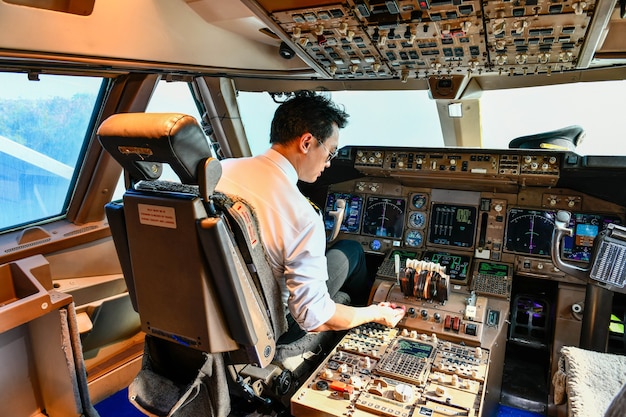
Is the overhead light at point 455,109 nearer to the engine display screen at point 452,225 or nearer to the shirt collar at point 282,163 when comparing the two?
the engine display screen at point 452,225

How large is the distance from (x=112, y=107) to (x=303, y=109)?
60.6 inches

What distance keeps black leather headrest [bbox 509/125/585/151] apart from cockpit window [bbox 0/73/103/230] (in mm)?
2835

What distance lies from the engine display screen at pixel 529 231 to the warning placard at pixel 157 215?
229cm

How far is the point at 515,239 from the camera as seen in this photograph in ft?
9.47

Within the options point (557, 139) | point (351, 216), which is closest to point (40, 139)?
point (351, 216)

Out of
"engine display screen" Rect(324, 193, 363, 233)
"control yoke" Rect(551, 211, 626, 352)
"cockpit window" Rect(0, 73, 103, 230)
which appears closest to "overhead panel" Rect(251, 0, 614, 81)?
"control yoke" Rect(551, 211, 626, 352)

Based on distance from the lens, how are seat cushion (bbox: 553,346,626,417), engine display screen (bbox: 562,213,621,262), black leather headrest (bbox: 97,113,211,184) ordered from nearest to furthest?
1. black leather headrest (bbox: 97,113,211,184)
2. seat cushion (bbox: 553,346,626,417)
3. engine display screen (bbox: 562,213,621,262)

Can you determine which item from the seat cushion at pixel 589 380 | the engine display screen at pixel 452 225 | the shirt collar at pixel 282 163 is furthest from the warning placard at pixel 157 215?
the engine display screen at pixel 452 225

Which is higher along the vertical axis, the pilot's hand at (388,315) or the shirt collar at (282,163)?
the shirt collar at (282,163)

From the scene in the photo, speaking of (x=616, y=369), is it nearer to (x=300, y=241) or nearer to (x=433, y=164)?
(x=300, y=241)

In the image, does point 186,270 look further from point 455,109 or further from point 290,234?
point 455,109

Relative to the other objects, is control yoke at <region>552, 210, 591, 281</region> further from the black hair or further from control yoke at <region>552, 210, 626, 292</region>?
the black hair

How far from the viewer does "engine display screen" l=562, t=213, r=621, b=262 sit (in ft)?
8.79

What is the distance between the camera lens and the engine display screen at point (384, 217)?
3.22m
